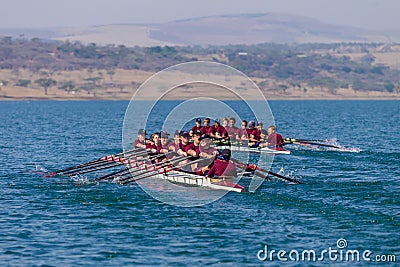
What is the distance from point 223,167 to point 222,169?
105 mm

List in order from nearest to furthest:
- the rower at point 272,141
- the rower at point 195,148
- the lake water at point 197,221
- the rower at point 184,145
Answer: the lake water at point 197,221
the rower at point 195,148
the rower at point 184,145
the rower at point 272,141

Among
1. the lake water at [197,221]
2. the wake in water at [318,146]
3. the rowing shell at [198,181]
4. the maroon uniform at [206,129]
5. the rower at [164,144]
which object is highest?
the rower at [164,144]

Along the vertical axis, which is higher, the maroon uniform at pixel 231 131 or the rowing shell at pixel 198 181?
the maroon uniform at pixel 231 131

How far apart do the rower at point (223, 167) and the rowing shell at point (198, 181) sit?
0.34 meters

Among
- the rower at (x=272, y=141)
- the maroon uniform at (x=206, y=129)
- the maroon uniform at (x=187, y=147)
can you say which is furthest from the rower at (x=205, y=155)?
the rower at (x=272, y=141)

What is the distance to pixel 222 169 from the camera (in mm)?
34750

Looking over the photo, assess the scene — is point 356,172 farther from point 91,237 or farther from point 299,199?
point 91,237

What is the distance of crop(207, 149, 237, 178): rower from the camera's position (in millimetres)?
34594

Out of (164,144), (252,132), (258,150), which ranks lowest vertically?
(258,150)

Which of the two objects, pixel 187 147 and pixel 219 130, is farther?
pixel 219 130

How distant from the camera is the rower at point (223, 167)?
1362 inches

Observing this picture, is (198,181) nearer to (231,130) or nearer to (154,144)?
(154,144)

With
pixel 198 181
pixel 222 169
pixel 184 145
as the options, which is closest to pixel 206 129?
pixel 184 145

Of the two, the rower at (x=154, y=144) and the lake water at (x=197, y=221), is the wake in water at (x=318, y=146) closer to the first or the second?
the lake water at (x=197, y=221)
